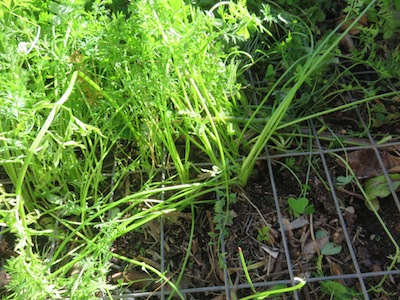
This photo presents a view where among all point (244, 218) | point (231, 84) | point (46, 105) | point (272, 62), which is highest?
point (46, 105)

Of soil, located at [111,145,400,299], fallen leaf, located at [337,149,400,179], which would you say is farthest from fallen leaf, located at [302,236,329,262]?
fallen leaf, located at [337,149,400,179]

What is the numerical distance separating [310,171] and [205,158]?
12.0 inches

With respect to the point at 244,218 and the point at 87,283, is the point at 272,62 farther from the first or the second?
the point at 87,283

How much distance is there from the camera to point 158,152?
53.0 inches

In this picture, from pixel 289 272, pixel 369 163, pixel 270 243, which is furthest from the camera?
pixel 369 163

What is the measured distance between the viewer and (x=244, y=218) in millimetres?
1311

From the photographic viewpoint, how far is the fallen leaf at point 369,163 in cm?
136

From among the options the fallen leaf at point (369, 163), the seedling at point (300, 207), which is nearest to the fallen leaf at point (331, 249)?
the seedling at point (300, 207)

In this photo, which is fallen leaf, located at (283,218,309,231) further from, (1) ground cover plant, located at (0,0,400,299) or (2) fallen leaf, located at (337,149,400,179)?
(2) fallen leaf, located at (337,149,400,179)

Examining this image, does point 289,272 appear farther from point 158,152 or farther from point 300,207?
point 158,152

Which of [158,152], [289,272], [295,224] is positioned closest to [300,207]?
[295,224]

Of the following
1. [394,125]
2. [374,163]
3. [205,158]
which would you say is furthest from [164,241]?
[394,125]

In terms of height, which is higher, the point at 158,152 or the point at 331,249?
the point at 158,152

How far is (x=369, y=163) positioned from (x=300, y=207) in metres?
0.26
